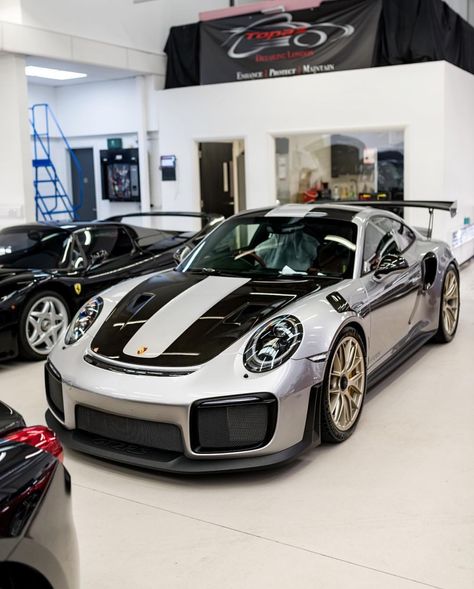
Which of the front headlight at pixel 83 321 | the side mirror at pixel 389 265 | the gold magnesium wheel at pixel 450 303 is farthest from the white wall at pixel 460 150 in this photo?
the front headlight at pixel 83 321

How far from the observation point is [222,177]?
451 inches

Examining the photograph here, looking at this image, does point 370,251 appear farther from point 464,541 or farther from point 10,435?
point 10,435

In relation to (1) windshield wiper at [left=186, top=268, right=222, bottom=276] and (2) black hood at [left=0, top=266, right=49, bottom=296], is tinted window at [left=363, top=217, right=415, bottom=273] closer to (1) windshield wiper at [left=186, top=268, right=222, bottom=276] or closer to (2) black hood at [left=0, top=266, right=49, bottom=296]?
(1) windshield wiper at [left=186, top=268, right=222, bottom=276]

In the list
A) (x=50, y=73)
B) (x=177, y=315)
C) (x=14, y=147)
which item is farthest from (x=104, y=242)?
(x=50, y=73)

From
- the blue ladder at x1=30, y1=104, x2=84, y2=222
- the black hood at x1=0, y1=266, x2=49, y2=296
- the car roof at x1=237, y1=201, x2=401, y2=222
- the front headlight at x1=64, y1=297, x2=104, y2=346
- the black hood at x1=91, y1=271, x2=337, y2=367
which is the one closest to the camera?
the black hood at x1=91, y1=271, x2=337, y2=367

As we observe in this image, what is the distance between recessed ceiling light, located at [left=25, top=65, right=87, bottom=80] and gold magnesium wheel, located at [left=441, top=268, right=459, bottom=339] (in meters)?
7.26

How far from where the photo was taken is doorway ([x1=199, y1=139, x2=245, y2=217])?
36.2 ft

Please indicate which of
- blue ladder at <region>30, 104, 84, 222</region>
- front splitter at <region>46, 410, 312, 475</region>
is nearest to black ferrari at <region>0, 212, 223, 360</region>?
front splitter at <region>46, 410, 312, 475</region>

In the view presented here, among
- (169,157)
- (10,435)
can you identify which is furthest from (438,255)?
(169,157)

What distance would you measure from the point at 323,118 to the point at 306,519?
723cm

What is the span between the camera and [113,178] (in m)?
12.9

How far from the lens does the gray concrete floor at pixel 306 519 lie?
262 centimetres

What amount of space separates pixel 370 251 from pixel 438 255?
4.05 feet

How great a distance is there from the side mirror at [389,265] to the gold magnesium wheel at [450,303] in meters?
1.18
